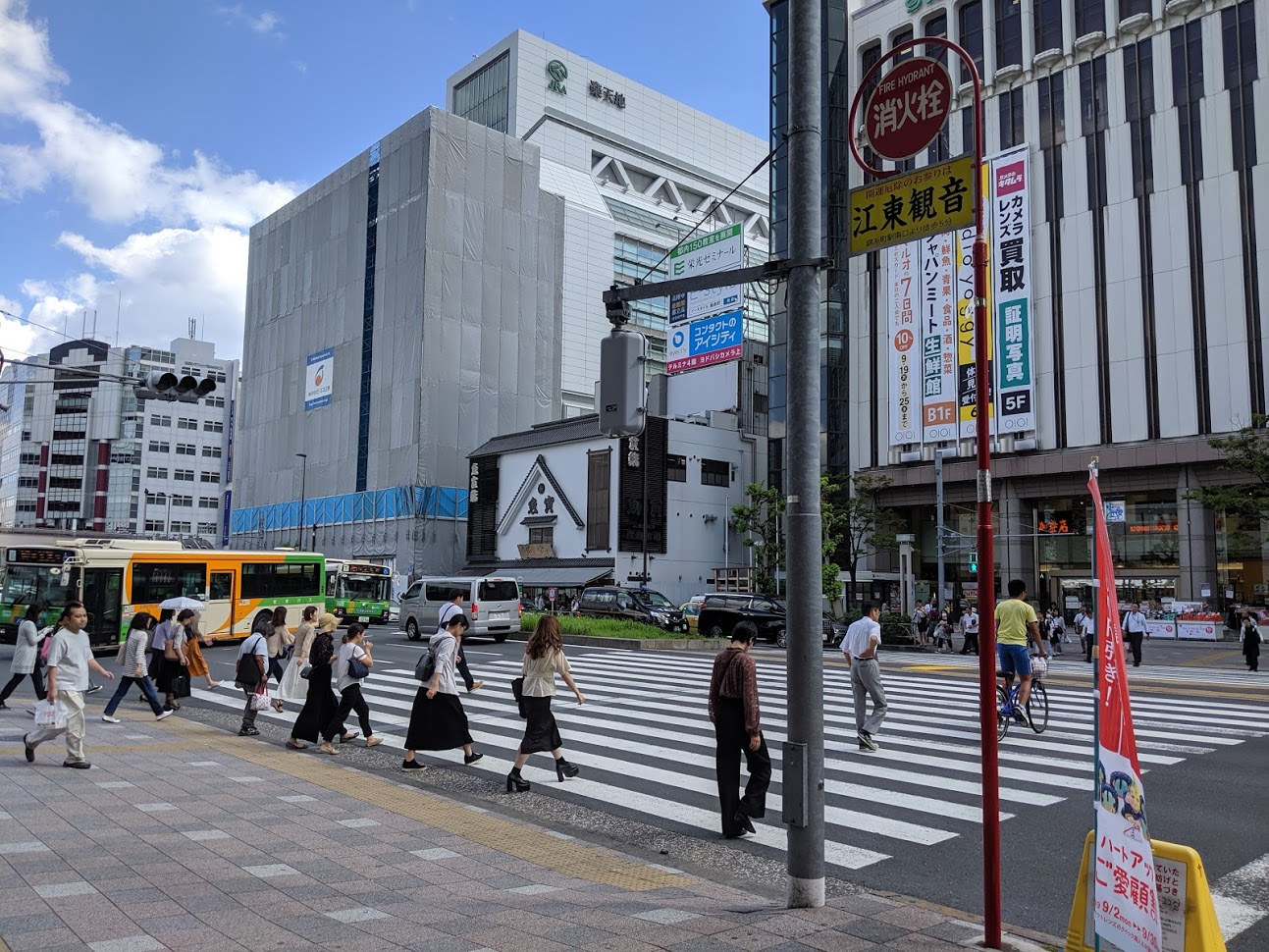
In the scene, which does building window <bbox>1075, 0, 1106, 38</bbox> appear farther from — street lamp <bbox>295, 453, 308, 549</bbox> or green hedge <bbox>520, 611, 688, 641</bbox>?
street lamp <bbox>295, 453, 308, 549</bbox>

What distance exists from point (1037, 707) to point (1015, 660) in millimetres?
1152

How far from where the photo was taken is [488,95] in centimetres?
8944

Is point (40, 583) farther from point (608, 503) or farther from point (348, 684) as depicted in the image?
point (608, 503)

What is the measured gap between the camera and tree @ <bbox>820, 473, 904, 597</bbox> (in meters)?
48.8

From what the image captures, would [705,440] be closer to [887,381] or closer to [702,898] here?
[887,381]

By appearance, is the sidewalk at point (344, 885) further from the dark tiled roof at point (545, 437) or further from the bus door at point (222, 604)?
the dark tiled roof at point (545, 437)

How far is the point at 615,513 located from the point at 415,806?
4352 centimetres

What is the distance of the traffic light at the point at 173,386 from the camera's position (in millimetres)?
15578

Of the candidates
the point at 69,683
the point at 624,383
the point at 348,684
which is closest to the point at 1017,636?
the point at 624,383

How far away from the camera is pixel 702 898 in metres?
5.73

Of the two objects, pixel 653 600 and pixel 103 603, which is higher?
pixel 103 603

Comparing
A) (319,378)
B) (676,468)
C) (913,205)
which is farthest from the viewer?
(319,378)

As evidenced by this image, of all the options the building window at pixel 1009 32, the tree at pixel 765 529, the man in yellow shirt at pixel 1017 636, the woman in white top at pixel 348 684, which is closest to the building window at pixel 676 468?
the tree at pixel 765 529

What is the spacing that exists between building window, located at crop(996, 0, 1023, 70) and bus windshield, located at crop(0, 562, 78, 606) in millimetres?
48934
